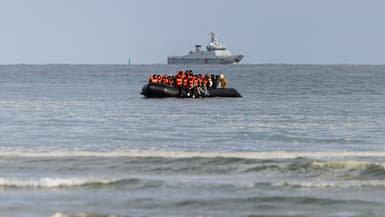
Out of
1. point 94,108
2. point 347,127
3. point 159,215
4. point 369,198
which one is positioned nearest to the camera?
point 159,215

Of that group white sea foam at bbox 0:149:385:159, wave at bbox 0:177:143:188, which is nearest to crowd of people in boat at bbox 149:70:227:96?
white sea foam at bbox 0:149:385:159

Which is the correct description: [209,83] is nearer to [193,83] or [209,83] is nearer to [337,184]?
[193,83]

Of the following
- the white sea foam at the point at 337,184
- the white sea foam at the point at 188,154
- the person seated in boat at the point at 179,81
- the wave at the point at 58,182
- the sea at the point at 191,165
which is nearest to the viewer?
the sea at the point at 191,165

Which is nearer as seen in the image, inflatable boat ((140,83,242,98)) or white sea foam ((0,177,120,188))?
white sea foam ((0,177,120,188))

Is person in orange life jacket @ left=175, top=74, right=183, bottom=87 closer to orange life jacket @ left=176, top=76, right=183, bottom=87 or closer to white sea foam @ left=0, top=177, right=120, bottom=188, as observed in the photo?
orange life jacket @ left=176, top=76, right=183, bottom=87

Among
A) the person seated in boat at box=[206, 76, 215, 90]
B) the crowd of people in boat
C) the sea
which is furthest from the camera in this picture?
the person seated in boat at box=[206, 76, 215, 90]

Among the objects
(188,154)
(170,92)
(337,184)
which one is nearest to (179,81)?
(170,92)

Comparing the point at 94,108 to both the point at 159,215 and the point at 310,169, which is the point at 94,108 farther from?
the point at 159,215

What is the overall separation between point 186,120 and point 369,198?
21978 mm

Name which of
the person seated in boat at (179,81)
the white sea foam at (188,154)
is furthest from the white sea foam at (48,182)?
the person seated in boat at (179,81)

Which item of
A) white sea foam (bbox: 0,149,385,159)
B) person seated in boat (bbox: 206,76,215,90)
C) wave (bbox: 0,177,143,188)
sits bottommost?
white sea foam (bbox: 0,149,385,159)

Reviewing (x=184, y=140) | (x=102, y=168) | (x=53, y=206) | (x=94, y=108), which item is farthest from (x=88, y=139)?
(x=94, y=108)

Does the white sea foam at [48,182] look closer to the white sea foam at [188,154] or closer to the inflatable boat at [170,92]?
the white sea foam at [188,154]

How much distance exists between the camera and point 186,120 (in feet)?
131
